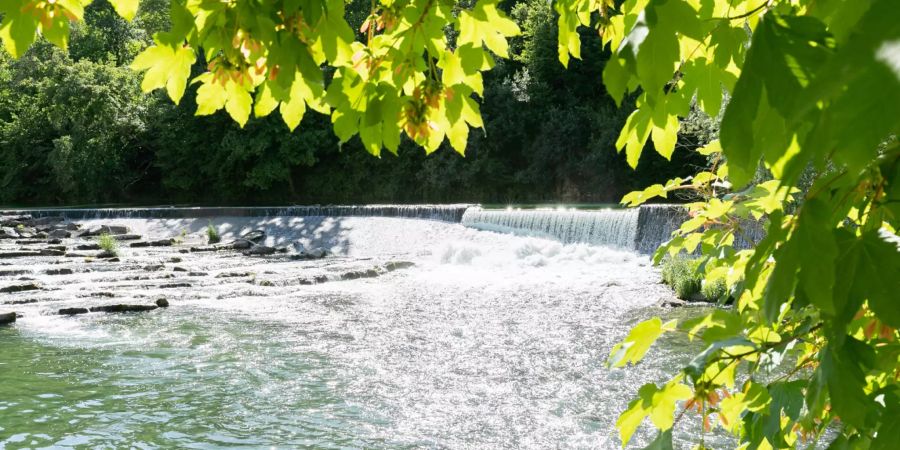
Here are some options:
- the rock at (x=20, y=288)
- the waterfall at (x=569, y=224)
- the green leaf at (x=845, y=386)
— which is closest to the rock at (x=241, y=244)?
the waterfall at (x=569, y=224)

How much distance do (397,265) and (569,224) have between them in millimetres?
4371

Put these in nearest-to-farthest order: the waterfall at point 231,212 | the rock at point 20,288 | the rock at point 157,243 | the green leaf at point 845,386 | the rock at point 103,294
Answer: the green leaf at point 845,386
the rock at point 103,294
the rock at point 20,288
the rock at point 157,243
the waterfall at point 231,212

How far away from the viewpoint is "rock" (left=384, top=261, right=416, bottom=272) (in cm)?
1522

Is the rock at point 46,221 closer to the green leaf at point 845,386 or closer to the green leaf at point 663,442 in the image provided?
the green leaf at point 663,442

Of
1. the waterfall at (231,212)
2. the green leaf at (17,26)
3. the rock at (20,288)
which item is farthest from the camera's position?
the waterfall at (231,212)

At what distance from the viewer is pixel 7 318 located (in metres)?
9.83

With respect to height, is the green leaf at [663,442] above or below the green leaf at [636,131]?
below

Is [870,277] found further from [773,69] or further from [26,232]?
[26,232]

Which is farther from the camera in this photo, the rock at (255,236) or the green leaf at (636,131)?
the rock at (255,236)

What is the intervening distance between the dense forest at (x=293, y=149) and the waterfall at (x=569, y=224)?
10.4 m

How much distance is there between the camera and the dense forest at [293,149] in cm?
3025

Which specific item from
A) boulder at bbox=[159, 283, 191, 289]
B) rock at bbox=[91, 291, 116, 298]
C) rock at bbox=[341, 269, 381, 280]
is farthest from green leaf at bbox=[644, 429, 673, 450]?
rock at bbox=[341, 269, 381, 280]

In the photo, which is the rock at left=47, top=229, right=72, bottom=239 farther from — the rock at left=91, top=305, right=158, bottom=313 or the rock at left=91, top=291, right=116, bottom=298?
the rock at left=91, top=305, right=158, bottom=313

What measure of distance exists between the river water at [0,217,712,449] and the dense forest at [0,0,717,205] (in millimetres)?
15374
